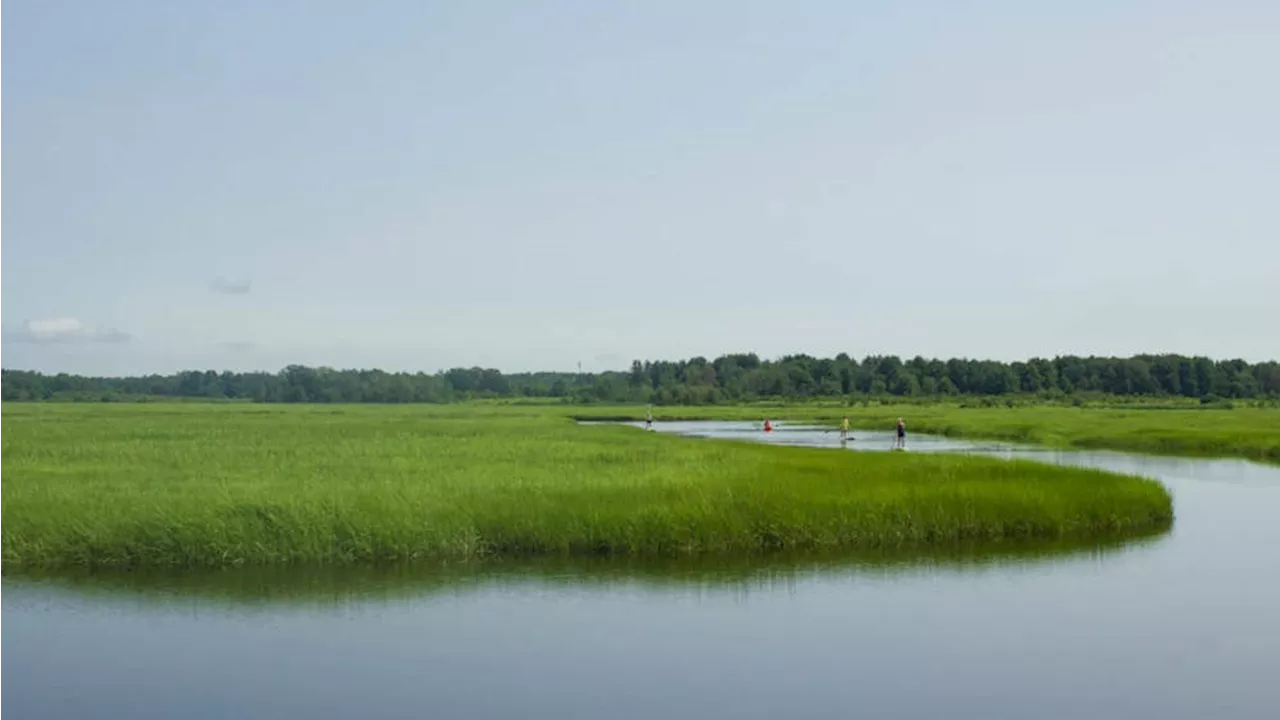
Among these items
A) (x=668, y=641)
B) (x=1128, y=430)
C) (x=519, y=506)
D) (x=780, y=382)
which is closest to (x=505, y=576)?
(x=519, y=506)

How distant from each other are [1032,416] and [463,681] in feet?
243

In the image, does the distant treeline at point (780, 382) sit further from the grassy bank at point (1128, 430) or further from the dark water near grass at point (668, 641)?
the dark water near grass at point (668, 641)

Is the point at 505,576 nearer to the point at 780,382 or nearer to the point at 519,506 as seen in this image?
the point at 519,506

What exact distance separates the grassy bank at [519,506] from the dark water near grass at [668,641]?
1086 millimetres

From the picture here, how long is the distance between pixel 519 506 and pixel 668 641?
22.8ft

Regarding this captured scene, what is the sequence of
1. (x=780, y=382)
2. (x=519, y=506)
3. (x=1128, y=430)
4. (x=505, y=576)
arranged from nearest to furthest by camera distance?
1. (x=505, y=576)
2. (x=519, y=506)
3. (x=1128, y=430)
4. (x=780, y=382)

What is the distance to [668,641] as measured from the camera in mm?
16562

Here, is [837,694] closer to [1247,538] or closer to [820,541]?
[820,541]

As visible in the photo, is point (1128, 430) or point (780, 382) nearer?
point (1128, 430)

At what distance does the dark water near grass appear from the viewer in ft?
45.5

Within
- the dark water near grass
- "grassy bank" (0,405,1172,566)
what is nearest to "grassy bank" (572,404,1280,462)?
"grassy bank" (0,405,1172,566)

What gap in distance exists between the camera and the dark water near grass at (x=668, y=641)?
45.5ft

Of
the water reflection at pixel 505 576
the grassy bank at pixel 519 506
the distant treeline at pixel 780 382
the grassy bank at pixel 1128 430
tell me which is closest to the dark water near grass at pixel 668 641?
the water reflection at pixel 505 576

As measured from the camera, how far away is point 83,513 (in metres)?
→ 21.7
